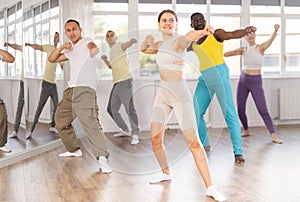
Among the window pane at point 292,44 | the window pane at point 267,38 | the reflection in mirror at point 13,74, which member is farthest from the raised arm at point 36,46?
the window pane at point 292,44

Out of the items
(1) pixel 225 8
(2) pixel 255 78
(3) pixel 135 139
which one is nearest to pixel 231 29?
(1) pixel 225 8

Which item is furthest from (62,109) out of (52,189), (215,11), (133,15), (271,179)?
(215,11)

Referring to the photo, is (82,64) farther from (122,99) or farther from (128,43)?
(128,43)

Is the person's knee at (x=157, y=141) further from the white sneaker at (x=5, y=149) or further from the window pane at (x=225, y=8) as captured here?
the window pane at (x=225, y=8)

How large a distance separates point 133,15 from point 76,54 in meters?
2.68

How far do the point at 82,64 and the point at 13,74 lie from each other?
2.33 ft

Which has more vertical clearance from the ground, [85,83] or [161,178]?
[85,83]

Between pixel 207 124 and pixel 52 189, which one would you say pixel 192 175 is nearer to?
pixel 207 124

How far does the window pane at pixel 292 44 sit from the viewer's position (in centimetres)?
718

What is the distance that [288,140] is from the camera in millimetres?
5508

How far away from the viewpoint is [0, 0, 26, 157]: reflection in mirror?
13.7ft

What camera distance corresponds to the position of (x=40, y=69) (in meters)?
4.78

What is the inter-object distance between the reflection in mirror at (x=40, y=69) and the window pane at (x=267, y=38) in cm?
327

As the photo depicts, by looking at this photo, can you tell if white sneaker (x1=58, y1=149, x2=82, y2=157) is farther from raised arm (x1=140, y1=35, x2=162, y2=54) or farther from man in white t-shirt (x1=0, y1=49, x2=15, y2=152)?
raised arm (x1=140, y1=35, x2=162, y2=54)
